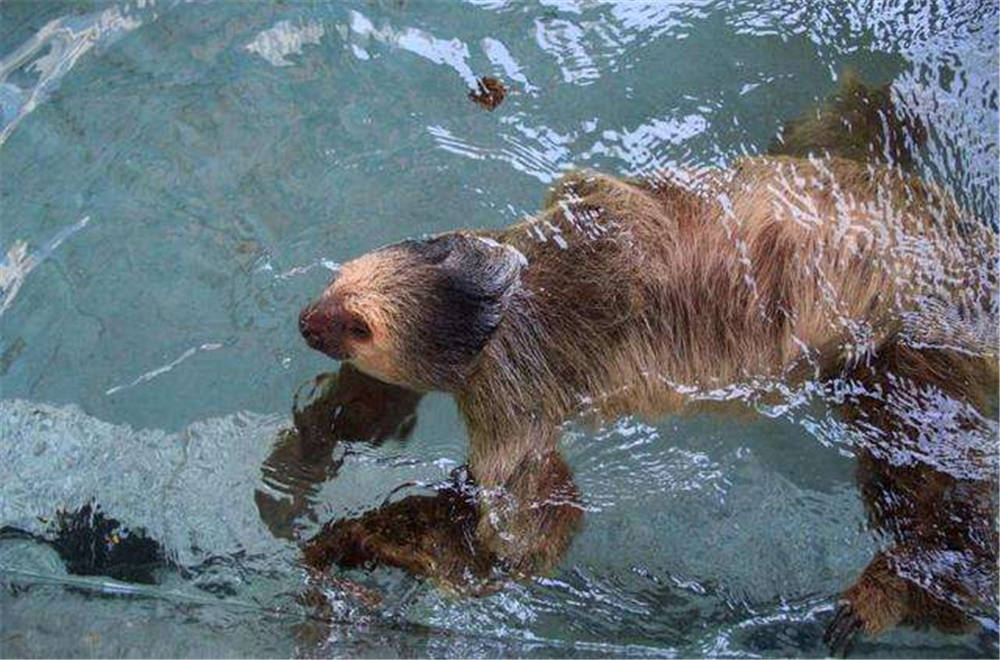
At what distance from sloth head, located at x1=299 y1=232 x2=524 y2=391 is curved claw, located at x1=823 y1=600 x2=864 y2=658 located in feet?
5.69

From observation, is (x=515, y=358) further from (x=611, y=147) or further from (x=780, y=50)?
(x=780, y=50)

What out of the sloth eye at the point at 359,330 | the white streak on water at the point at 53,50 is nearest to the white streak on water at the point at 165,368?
the sloth eye at the point at 359,330

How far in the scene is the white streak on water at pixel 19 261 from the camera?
204 inches

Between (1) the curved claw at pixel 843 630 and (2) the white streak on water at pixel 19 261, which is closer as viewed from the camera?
(1) the curved claw at pixel 843 630

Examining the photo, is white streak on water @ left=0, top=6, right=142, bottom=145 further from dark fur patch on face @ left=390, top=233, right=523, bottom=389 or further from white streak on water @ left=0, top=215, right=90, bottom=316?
dark fur patch on face @ left=390, top=233, right=523, bottom=389

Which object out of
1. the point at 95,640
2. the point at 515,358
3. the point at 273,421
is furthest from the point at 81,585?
the point at 515,358

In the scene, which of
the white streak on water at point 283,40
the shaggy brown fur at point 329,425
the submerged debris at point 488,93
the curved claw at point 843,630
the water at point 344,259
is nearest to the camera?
the curved claw at point 843,630

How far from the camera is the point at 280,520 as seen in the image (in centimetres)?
469

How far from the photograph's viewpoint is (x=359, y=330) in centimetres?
404

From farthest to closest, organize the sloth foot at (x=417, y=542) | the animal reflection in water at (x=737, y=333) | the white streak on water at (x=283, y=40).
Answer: the white streak on water at (x=283, y=40), the sloth foot at (x=417, y=542), the animal reflection in water at (x=737, y=333)

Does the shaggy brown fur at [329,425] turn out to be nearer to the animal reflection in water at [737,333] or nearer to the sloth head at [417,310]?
the animal reflection in water at [737,333]

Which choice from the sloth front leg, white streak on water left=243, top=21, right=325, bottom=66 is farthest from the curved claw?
white streak on water left=243, top=21, right=325, bottom=66

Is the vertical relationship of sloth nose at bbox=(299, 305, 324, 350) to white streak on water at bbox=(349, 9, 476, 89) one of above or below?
below

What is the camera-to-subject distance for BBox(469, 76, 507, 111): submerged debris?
5.40 metres
